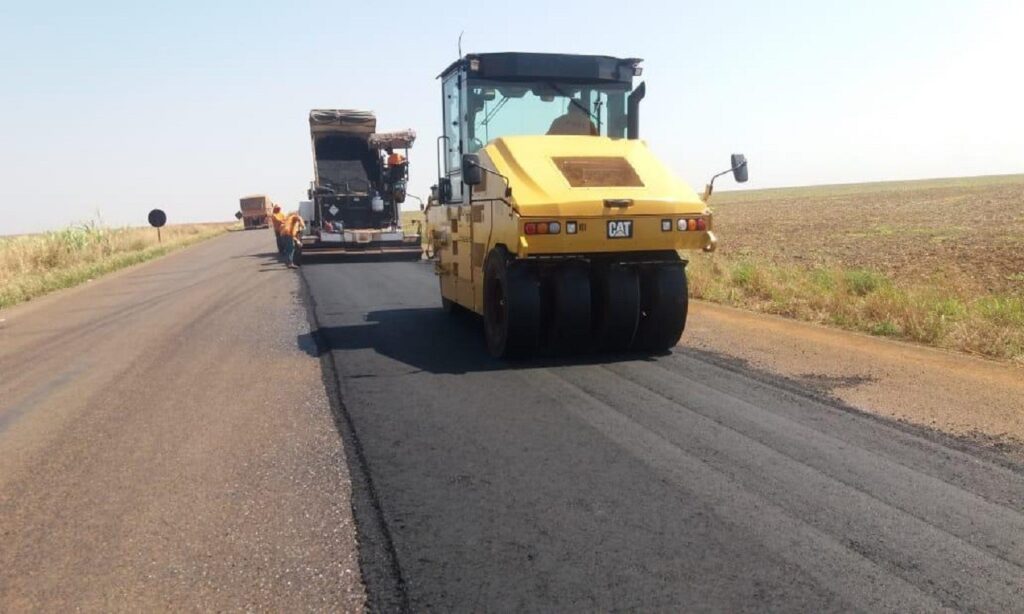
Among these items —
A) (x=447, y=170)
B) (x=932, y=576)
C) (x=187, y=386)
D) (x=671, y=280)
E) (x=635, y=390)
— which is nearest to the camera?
(x=932, y=576)

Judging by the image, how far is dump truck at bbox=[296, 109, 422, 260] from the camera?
849 inches

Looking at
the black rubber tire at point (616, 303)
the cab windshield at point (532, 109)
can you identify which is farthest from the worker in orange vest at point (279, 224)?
the black rubber tire at point (616, 303)

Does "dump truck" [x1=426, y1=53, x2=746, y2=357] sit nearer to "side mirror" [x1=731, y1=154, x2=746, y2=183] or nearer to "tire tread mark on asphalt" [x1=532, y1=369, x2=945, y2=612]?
"side mirror" [x1=731, y1=154, x2=746, y2=183]

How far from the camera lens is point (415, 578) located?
3410mm

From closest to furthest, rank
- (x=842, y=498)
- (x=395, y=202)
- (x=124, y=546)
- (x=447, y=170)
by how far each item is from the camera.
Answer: (x=124, y=546)
(x=842, y=498)
(x=447, y=170)
(x=395, y=202)

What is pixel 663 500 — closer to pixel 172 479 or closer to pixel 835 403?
pixel 835 403

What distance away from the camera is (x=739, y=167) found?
8.16 metres

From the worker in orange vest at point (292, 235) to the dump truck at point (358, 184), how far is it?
46cm

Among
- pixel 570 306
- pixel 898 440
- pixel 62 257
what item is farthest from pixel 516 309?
pixel 62 257

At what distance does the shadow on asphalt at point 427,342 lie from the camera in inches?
302

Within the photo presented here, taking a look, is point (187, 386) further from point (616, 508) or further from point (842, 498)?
point (842, 498)

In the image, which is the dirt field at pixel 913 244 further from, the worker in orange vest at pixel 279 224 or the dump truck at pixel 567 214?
the worker in orange vest at pixel 279 224

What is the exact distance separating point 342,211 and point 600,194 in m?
16.2

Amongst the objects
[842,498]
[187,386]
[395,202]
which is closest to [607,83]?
[187,386]
